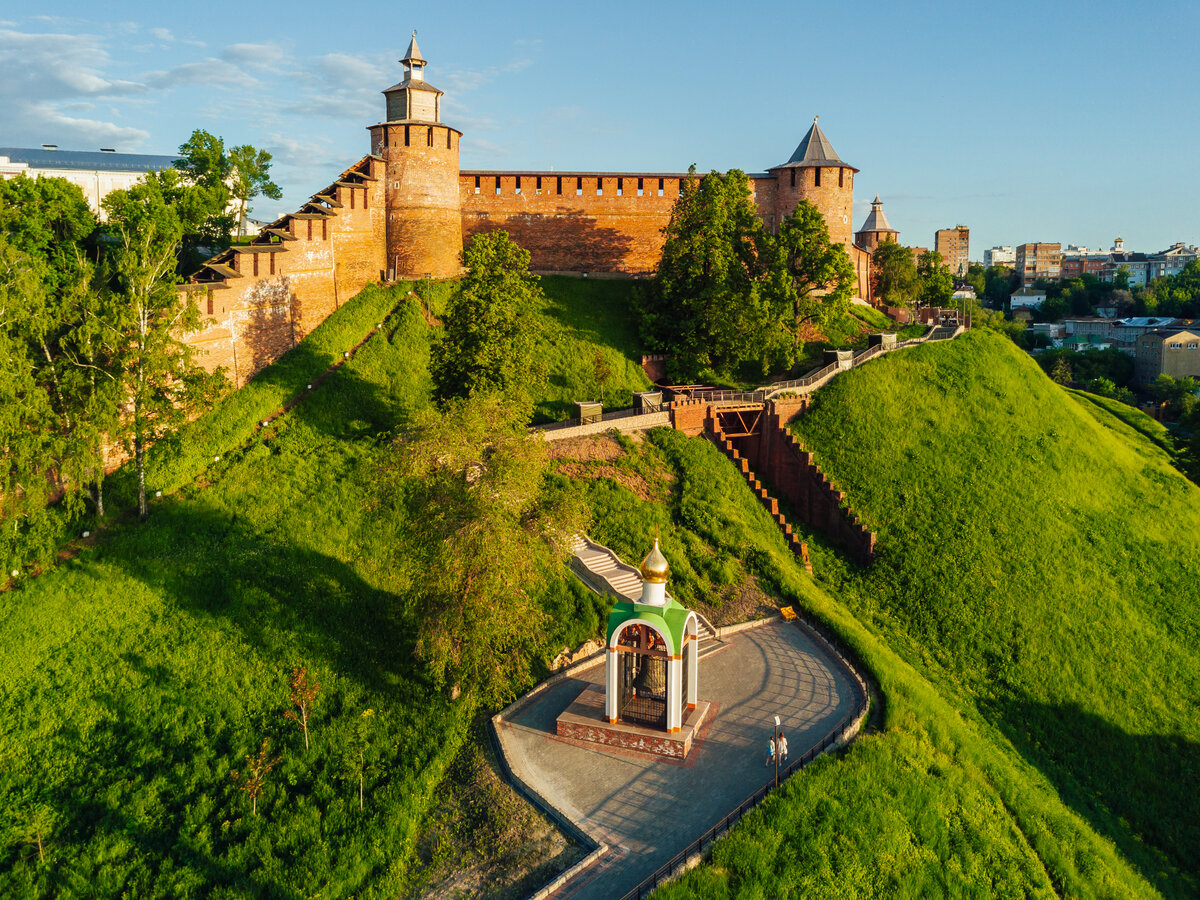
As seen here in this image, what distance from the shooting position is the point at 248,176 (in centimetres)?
3919

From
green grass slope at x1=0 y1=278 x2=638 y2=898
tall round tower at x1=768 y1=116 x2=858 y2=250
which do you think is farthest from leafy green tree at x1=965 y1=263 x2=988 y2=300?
green grass slope at x1=0 y1=278 x2=638 y2=898

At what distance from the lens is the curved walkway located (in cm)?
1429

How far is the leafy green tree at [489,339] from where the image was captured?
27.3 m

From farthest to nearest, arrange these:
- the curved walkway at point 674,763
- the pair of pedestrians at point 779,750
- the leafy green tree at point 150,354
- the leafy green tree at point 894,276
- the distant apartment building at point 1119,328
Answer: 1. the distant apartment building at point 1119,328
2. the leafy green tree at point 894,276
3. the leafy green tree at point 150,354
4. the pair of pedestrians at point 779,750
5. the curved walkway at point 674,763

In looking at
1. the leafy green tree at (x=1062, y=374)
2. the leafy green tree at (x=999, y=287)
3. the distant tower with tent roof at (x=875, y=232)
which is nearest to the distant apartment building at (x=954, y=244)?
the leafy green tree at (x=999, y=287)

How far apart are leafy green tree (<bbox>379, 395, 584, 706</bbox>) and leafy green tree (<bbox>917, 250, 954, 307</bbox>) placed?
131ft

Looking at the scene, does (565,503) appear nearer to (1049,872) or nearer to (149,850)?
(149,850)

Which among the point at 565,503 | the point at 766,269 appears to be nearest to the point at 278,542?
the point at 565,503

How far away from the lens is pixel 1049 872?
15438mm

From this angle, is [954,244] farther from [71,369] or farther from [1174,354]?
[71,369]

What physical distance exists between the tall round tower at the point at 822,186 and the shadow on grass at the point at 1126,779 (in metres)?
28.0

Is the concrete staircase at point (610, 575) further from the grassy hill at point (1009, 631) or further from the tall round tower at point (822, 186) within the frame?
the tall round tower at point (822, 186)

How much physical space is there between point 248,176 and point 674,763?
113 ft

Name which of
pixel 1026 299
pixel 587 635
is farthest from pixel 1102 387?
pixel 1026 299
